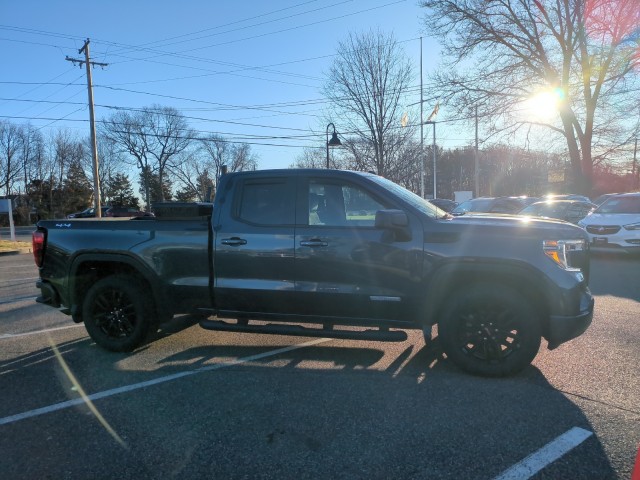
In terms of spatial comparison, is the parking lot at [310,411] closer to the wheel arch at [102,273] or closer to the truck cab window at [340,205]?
the wheel arch at [102,273]

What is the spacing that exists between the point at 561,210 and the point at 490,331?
12.5 m

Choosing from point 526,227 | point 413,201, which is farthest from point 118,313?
point 526,227

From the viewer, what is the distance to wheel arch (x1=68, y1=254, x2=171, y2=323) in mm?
4852

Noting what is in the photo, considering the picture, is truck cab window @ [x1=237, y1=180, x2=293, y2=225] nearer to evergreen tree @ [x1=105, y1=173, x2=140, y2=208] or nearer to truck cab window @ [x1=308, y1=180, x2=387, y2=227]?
truck cab window @ [x1=308, y1=180, x2=387, y2=227]

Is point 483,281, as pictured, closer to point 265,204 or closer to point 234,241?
point 265,204

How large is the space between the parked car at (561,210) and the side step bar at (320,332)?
466 inches

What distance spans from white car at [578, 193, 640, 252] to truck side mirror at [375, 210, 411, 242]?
9.73 meters

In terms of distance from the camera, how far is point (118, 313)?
5.02m

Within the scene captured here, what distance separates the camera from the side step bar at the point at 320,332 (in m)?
4.23

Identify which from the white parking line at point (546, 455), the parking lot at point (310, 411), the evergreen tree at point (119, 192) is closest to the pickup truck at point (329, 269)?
the parking lot at point (310, 411)

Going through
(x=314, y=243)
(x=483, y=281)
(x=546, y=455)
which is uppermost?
(x=314, y=243)

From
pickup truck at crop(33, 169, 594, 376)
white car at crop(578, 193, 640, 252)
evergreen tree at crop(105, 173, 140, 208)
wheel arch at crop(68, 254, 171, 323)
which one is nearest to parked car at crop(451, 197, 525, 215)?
white car at crop(578, 193, 640, 252)

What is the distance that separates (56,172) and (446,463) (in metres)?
77.3

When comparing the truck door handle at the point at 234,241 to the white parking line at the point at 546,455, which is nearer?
the white parking line at the point at 546,455
